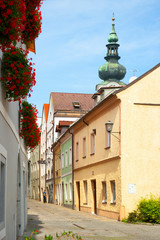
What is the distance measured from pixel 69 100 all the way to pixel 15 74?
45496mm

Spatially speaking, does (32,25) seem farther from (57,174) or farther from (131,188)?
(57,174)

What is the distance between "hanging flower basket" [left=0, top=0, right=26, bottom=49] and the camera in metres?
5.47

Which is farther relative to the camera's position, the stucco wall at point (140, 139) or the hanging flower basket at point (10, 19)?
the stucco wall at point (140, 139)

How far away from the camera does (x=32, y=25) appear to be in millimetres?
7781

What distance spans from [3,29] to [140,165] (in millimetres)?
15552

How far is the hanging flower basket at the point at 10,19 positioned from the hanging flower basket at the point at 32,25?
65.5 inches

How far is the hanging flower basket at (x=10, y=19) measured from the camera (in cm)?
547

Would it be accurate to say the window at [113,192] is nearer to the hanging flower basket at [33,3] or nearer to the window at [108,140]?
the window at [108,140]

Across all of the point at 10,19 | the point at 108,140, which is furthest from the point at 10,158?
the point at 108,140

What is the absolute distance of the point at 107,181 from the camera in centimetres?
2266

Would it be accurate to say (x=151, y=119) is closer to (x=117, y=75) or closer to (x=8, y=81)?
(x=8, y=81)

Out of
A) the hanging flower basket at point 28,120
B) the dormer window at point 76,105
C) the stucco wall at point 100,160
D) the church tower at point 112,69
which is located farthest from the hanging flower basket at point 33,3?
the dormer window at point 76,105

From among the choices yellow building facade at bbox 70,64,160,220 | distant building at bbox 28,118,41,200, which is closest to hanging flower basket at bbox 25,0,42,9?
yellow building facade at bbox 70,64,160,220

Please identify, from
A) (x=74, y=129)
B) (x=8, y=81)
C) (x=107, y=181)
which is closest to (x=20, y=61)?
(x=8, y=81)
